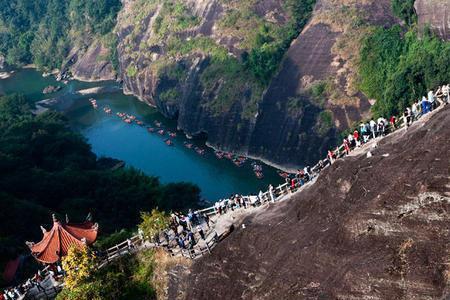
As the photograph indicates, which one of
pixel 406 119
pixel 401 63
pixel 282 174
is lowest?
pixel 282 174

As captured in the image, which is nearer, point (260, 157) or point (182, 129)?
point (260, 157)

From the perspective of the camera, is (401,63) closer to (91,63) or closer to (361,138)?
(361,138)

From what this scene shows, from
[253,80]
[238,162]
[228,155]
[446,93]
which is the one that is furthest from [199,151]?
[446,93]

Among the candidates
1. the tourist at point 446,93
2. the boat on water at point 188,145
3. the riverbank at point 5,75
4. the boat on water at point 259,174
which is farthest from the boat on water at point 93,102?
the tourist at point 446,93

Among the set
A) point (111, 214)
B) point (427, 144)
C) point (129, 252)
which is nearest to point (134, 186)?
point (111, 214)

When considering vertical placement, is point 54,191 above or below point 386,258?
below

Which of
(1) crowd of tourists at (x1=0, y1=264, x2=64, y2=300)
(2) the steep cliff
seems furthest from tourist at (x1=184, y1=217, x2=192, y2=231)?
(2) the steep cliff

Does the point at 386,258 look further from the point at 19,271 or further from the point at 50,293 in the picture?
the point at 19,271
